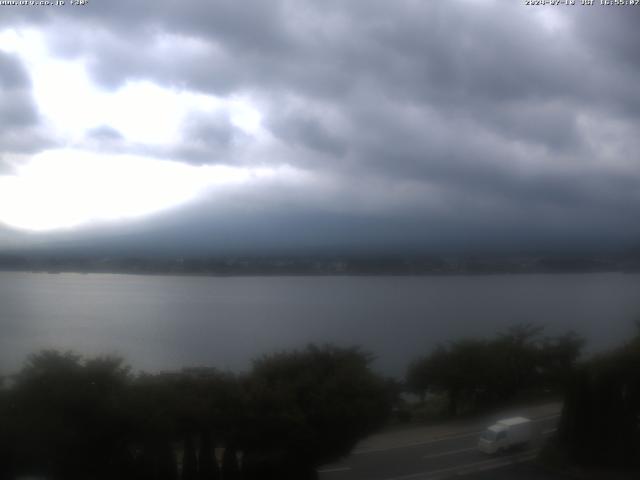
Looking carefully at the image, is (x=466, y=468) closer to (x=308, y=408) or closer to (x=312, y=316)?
(x=308, y=408)

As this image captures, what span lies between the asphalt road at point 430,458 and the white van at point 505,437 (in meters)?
A: 0.17

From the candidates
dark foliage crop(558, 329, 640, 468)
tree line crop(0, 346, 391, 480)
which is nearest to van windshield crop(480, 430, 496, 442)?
dark foliage crop(558, 329, 640, 468)

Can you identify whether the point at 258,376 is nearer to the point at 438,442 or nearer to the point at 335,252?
the point at 438,442

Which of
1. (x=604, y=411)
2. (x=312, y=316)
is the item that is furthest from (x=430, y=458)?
(x=312, y=316)

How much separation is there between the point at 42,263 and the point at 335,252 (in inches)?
608

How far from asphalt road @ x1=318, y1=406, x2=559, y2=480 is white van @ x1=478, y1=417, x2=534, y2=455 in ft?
0.56

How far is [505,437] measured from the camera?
41.9 feet

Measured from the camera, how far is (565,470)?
1137 centimetres

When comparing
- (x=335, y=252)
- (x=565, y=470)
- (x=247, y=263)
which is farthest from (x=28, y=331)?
(x=565, y=470)

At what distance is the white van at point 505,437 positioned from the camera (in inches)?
496

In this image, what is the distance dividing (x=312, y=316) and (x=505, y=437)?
856 inches

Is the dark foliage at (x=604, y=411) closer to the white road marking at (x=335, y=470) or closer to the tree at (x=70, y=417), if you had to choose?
the white road marking at (x=335, y=470)

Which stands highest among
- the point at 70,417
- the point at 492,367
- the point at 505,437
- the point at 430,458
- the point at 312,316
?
the point at 312,316

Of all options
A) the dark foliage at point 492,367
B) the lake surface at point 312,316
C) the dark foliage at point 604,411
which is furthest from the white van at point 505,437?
the lake surface at point 312,316
